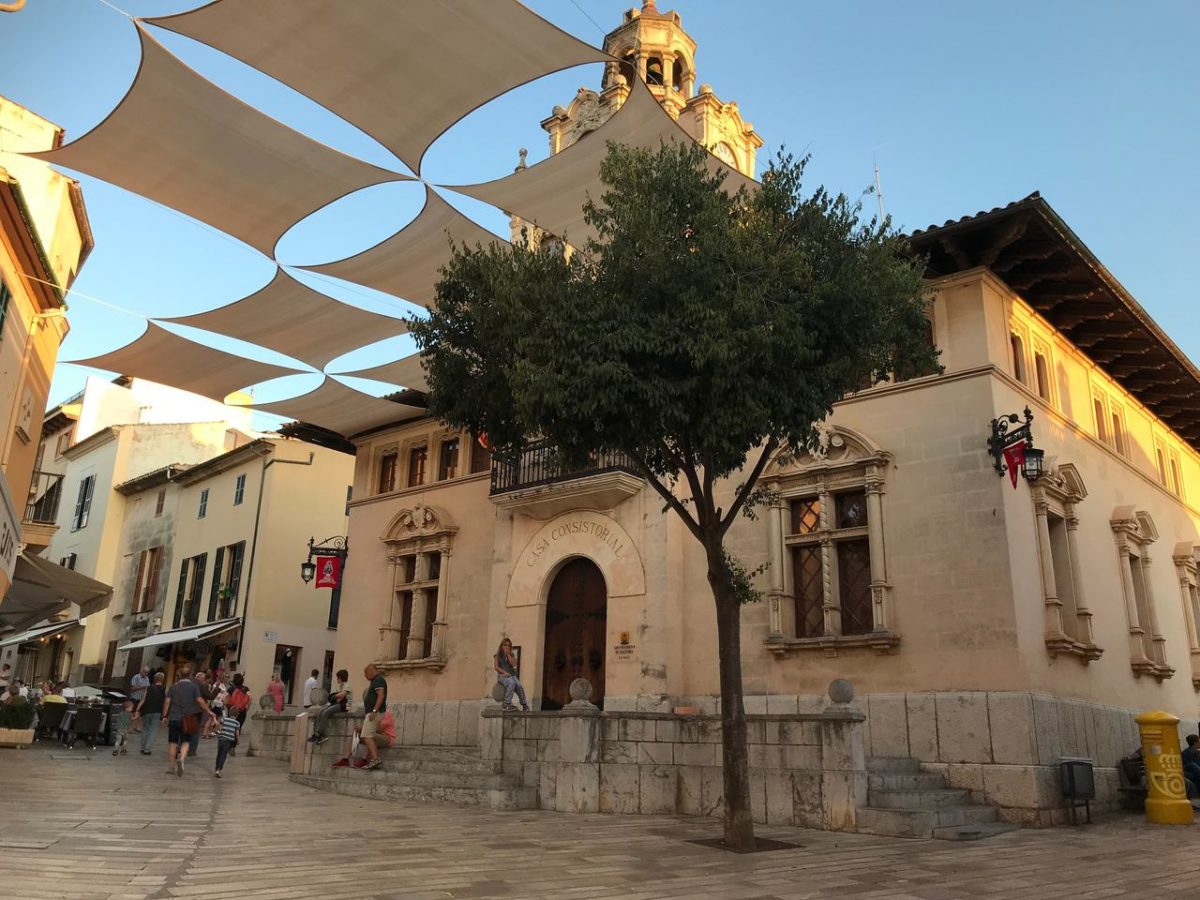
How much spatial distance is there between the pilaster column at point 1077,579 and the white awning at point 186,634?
23.8 m

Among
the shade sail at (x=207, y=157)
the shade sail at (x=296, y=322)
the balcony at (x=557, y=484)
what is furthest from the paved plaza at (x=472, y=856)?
the shade sail at (x=207, y=157)

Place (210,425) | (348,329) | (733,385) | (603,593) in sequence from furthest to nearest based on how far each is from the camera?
(210,425)
(603,593)
(348,329)
(733,385)

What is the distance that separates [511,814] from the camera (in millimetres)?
12047

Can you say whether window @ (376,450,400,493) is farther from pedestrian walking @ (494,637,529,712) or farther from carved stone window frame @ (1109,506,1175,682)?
carved stone window frame @ (1109,506,1175,682)

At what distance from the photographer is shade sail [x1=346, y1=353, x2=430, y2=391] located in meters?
18.0

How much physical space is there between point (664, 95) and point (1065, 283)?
82.5 ft

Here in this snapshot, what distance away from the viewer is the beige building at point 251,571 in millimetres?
29938

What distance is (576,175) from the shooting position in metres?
13.2

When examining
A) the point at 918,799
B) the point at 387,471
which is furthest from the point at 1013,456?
the point at 387,471

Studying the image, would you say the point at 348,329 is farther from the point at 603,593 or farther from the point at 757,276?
the point at 757,276

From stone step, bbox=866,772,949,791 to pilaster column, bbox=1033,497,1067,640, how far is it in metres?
2.71

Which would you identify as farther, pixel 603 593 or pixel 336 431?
pixel 336 431

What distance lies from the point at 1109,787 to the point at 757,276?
1044 cm

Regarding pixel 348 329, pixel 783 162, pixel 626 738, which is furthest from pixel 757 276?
pixel 348 329
